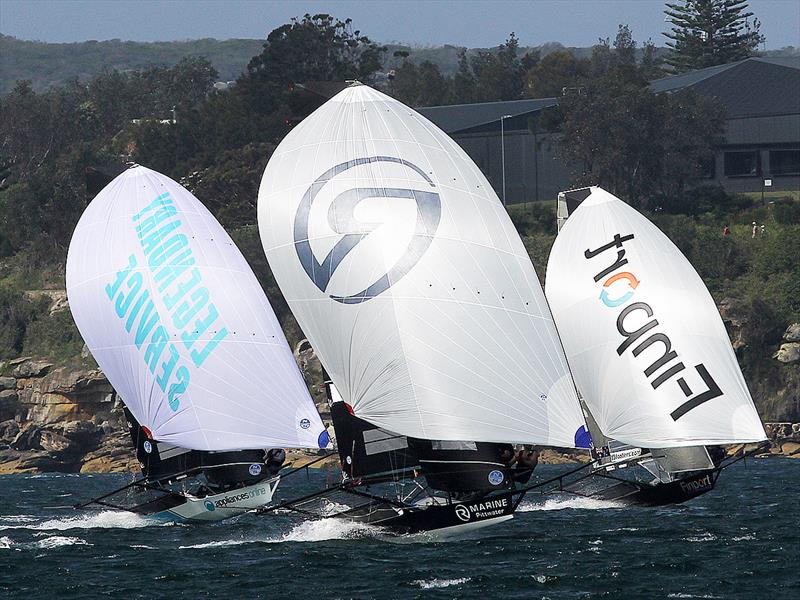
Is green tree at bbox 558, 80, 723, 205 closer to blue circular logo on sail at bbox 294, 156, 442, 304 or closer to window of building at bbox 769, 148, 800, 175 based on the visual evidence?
window of building at bbox 769, 148, 800, 175

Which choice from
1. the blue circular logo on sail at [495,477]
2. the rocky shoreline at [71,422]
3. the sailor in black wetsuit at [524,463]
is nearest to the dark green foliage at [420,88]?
the rocky shoreline at [71,422]

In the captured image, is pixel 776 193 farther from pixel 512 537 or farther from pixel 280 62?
pixel 512 537

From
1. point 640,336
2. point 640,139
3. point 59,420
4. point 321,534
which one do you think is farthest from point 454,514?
point 640,139

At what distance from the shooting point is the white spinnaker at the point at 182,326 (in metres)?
28.9

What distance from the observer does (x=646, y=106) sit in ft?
230

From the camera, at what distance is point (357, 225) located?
2589 centimetres

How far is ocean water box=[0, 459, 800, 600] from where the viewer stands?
71.8ft

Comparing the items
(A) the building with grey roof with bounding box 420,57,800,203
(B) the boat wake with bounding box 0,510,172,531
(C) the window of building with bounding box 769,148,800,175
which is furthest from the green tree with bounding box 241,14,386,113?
(B) the boat wake with bounding box 0,510,172,531

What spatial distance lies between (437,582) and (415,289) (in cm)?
511

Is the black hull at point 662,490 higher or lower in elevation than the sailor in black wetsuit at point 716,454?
lower

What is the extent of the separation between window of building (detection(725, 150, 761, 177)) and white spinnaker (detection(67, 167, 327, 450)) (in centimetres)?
4686

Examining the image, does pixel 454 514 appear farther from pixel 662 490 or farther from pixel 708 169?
pixel 708 169

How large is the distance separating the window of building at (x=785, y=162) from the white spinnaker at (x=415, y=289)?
1945 inches

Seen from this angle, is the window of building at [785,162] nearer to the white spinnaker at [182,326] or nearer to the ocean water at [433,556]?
the ocean water at [433,556]
